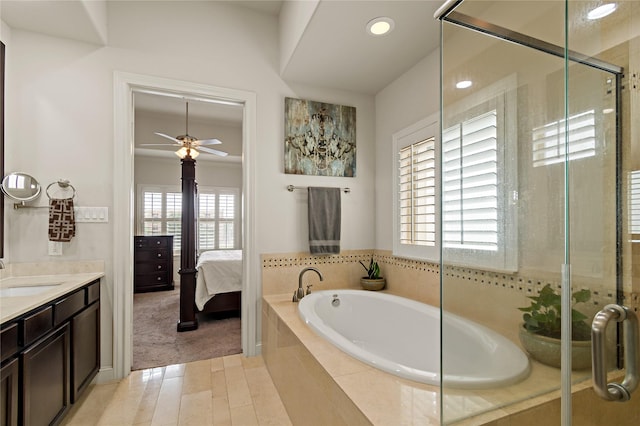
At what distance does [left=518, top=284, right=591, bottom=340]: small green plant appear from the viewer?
3.08 feet

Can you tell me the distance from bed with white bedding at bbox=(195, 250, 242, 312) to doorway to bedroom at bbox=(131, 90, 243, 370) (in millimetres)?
11

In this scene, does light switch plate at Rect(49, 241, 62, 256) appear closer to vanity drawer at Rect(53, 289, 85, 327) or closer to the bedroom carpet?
vanity drawer at Rect(53, 289, 85, 327)

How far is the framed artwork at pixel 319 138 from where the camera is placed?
111 inches

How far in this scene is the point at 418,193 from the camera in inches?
98.0

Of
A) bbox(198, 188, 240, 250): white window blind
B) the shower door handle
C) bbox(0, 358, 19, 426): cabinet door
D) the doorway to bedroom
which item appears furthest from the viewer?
bbox(198, 188, 240, 250): white window blind

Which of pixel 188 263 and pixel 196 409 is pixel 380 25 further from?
pixel 188 263

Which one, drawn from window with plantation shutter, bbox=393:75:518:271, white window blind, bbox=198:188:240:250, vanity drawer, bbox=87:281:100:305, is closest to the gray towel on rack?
window with plantation shutter, bbox=393:75:518:271

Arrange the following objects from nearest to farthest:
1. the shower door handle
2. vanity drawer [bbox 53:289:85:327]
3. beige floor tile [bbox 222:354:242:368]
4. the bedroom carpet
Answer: the shower door handle < vanity drawer [bbox 53:289:85:327] < beige floor tile [bbox 222:354:242:368] < the bedroom carpet

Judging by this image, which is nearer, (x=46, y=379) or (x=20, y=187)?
(x=46, y=379)

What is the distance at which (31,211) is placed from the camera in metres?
2.11

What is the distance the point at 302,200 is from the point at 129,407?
195cm

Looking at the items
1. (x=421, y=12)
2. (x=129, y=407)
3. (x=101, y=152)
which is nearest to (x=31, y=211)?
(x=101, y=152)

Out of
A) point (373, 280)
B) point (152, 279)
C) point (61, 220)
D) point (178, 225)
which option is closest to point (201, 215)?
point (178, 225)

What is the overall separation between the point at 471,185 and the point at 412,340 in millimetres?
1291
